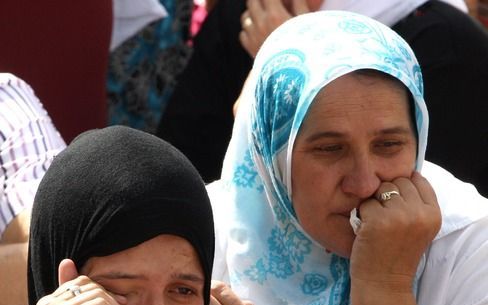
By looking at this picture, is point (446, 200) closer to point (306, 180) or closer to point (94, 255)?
point (306, 180)

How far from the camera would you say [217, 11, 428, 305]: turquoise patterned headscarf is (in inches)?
137

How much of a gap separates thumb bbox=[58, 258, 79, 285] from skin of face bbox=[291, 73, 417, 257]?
800 millimetres

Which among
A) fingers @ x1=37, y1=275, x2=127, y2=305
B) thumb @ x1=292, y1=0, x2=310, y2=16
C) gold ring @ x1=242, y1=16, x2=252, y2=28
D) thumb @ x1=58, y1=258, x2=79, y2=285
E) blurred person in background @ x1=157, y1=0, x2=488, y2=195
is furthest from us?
gold ring @ x1=242, y1=16, x2=252, y2=28

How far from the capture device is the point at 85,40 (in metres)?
4.99

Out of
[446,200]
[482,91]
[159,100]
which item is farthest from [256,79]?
[159,100]

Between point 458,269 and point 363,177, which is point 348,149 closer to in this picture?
point 363,177

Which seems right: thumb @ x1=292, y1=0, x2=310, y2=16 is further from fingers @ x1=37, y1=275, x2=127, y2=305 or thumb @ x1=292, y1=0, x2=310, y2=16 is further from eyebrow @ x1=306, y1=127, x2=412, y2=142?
fingers @ x1=37, y1=275, x2=127, y2=305

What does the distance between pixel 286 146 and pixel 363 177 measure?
0.24 m

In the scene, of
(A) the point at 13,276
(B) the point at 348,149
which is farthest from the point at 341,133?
(A) the point at 13,276

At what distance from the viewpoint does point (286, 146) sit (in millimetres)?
3510

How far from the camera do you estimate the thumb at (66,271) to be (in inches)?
113

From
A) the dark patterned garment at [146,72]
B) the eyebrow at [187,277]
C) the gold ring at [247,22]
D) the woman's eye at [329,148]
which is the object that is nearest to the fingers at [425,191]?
the woman's eye at [329,148]

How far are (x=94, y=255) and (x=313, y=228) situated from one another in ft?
2.51

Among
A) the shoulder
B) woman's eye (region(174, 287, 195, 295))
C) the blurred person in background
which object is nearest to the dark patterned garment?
the blurred person in background
